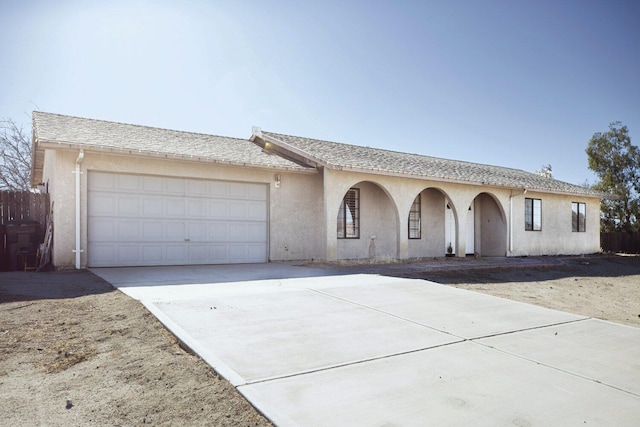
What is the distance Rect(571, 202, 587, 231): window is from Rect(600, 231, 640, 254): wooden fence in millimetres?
5474

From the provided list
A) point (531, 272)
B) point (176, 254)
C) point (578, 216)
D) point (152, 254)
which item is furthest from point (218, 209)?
point (578, 216)

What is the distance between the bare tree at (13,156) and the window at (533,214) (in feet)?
89.1

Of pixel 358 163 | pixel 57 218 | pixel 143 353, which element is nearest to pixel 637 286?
pixel 358 163

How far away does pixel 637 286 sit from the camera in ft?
39.0

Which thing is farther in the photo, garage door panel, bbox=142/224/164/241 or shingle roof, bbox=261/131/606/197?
shingle roof, bbox=261/131/606/197

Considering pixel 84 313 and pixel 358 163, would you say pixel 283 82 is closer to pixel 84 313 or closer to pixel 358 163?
pixel 358 163

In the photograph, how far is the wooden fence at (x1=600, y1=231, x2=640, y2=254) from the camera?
2400cm

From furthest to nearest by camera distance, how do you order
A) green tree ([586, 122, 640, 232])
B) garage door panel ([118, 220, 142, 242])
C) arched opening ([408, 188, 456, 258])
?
1. green tree ([586, 122, 640, 232])
2. arched opening ([408, 188, 456, 258])
3. garage door panel ([118, 220, 142, 242])

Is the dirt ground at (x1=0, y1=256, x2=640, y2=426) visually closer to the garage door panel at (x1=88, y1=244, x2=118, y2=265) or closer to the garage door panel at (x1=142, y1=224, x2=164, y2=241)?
the garage door panel at (x1=88, y1=244, x2=118, y2=265)

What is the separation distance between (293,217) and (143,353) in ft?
30.6

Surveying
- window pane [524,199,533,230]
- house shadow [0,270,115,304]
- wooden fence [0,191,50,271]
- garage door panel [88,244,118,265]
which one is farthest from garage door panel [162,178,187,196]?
window pane [524,199,533,230]

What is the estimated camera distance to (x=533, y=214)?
1856cm

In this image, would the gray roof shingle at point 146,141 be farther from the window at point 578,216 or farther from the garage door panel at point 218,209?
the window at point 578,216

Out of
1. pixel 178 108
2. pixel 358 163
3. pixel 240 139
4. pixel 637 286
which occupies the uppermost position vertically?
pixel 178 108
